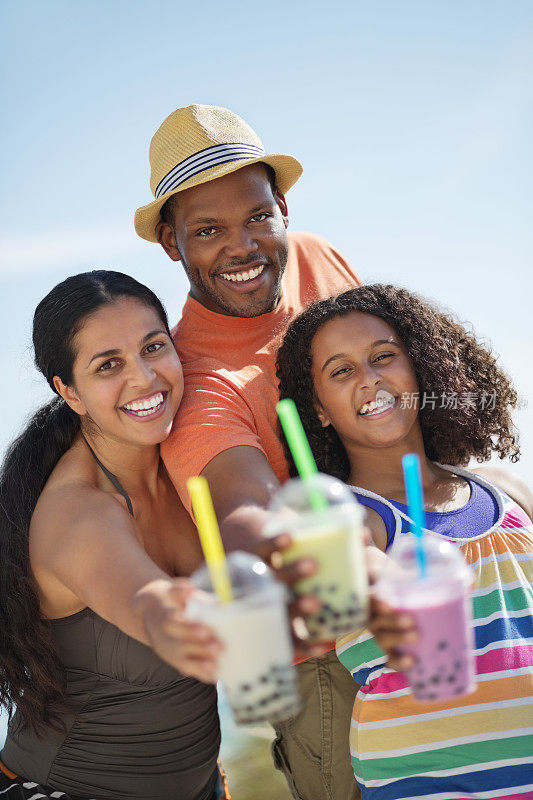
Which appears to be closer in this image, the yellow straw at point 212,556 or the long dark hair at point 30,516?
the yellow straw at point 212,556

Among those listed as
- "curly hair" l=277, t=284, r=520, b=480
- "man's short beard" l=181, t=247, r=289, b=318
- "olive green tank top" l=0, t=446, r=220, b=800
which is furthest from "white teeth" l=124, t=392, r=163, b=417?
"man's short beard" l=181, t=247, r=289, b=318

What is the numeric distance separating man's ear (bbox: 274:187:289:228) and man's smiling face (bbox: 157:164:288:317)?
210 millimetres

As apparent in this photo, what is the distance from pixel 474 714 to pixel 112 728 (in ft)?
4.66

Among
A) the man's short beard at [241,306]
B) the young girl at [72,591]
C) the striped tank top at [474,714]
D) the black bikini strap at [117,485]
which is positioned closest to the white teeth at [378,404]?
the striped tank top at [474,714]

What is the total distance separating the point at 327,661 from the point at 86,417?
4.58 feet

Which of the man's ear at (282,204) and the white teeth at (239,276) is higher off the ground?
the man's ear at (282,204)

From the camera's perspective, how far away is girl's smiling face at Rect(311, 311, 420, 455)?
2809 millimetres

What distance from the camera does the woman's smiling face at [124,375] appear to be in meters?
2.76

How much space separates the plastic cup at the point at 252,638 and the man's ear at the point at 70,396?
64.5 inches

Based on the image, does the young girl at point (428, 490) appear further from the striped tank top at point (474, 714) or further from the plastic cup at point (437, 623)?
the plastic cup at point (437, 623)

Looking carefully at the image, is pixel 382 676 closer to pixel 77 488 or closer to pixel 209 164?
pixel 77 488

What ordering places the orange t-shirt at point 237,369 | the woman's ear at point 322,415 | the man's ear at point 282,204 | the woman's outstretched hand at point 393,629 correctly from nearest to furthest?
the woman's outstretched hand at point 393,629, the orange t-shirt at point 237,369, the woman's ear at point 322,415, the man's ear at point 282,204

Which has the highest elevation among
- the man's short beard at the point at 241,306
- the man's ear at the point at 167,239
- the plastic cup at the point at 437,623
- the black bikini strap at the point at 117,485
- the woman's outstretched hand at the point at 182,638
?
the man's ear at the point at 167,239

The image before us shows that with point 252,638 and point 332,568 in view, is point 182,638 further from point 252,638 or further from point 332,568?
point 332,568
